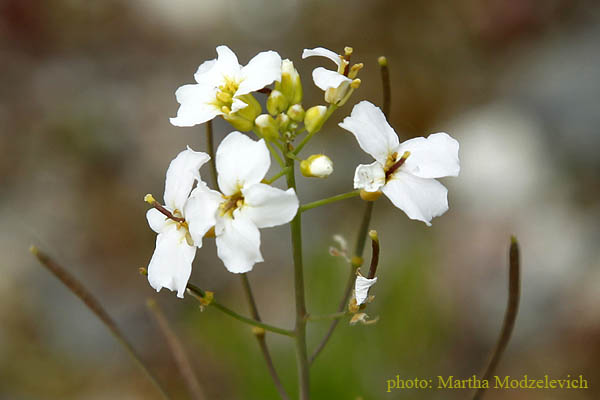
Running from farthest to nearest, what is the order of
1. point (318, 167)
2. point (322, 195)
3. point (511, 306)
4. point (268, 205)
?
point (322, 195), point (511, 306), point (318, 167), point (268, 205)

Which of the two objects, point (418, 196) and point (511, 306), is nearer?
point (418, 196)

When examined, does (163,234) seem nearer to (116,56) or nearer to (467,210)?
(467,210)

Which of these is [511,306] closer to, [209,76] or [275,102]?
[275,102]

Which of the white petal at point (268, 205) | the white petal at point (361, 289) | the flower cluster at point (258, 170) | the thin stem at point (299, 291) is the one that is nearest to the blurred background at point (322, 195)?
the thin stem at point (299, 291)

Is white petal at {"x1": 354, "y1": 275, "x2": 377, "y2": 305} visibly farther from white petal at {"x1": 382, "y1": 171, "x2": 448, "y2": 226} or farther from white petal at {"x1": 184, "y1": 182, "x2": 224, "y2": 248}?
white petal at {"x1": 184, "y1": 182, "x2": 224, "y2": 248}

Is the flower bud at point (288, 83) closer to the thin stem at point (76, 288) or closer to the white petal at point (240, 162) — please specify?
the white petal at point (240, 162)

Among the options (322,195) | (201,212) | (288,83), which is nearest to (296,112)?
(288,83)

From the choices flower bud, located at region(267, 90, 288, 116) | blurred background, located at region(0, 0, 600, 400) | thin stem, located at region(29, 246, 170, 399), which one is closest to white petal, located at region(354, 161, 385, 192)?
flower bud, located at region(267, 90, 288, 116)
